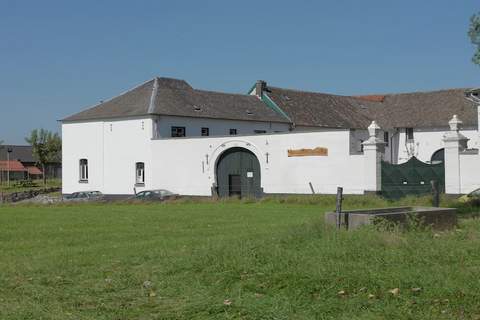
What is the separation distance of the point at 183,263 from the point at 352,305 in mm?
3508

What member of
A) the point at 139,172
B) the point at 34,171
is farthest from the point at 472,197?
the point at 34,171

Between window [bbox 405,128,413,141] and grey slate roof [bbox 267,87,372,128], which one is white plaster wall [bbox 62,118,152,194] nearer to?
grey slate roof [bbox 267,87,372,128]

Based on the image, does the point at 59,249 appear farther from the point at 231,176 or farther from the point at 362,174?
the point at 231,176

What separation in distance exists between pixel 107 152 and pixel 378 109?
25483 mm

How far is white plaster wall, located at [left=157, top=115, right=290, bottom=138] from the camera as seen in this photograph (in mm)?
42219

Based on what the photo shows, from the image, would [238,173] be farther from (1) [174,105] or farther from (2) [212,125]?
(1) [174,105]

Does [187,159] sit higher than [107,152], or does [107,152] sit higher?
[107,152]

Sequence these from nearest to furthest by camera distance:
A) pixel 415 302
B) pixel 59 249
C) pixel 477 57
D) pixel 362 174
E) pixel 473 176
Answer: pixel 415 302 → pixel 59 249 → pixel 477 57 → pixel 473 176 → pixel 362 174

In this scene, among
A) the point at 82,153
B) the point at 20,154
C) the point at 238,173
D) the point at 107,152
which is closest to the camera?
the point at 238,173

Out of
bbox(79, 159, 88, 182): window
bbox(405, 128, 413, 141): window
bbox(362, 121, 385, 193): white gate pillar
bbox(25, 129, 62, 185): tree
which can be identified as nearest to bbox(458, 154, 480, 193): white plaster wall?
bbox(362, 121, 385, 193): white gate pillar

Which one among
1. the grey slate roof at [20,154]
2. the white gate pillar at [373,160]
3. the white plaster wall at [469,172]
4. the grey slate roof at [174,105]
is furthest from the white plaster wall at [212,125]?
the grey slate roof at [20,154]

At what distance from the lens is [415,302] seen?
6.72m

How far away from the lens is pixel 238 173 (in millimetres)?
38781

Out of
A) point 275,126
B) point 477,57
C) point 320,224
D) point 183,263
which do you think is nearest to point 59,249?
point 183,263
